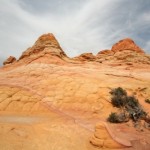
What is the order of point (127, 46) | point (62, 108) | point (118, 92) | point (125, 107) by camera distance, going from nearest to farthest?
point (125, 107), point (62, 108), point (118, 92), point (127, 46)

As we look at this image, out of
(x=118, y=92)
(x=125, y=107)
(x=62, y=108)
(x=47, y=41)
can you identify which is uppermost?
(x=47, y=41)

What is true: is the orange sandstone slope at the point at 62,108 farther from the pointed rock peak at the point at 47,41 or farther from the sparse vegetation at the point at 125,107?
the pointed rock peak at the point at 47,41

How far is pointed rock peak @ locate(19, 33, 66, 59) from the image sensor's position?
77.2 feet

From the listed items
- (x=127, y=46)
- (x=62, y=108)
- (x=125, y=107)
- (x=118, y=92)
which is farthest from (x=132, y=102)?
(x=127, y=46)

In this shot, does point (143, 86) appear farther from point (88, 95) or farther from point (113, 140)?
point (113, 140)

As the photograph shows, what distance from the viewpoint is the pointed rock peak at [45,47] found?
23516mm

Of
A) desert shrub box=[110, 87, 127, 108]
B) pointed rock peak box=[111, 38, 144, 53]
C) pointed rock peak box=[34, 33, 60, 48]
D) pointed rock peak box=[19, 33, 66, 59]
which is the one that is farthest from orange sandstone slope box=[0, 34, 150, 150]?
pointed rock peak box=[111, 38, 144, 53]

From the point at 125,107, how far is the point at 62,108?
405cm

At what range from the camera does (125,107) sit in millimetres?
11672

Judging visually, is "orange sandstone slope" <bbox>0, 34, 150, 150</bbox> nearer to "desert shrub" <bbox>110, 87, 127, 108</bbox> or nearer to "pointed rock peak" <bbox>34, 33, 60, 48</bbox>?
"desert shrub" <bbox>110, 87, 127, 108</bbox>

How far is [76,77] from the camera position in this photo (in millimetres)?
15938

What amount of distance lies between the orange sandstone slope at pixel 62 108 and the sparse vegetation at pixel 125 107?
1.56 feet

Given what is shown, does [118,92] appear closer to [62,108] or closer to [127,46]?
[62,108]

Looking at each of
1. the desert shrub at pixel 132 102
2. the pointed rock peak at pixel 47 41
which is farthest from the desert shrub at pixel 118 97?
the pointed rock peak at pixel 47 41
